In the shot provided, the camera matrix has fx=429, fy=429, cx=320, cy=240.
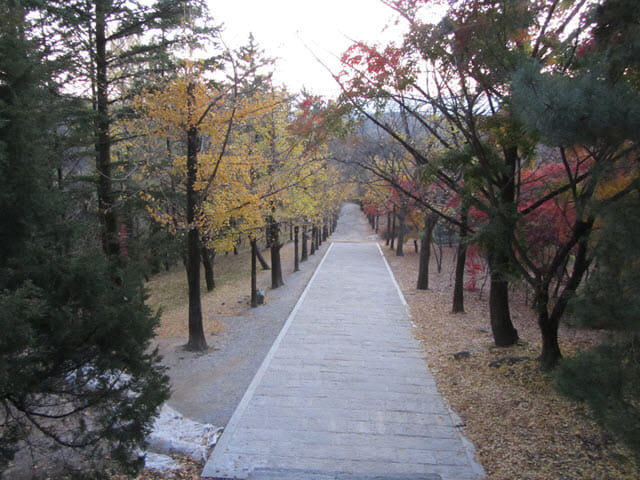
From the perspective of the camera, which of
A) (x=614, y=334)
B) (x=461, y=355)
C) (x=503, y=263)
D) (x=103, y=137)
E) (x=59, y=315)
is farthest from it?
(x=103, y=137)

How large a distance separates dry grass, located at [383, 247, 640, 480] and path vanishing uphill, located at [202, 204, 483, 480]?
291 mm

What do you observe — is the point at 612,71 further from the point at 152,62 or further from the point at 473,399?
the point at 152,62

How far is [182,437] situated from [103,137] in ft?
28.2

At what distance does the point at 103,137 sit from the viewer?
11.2 metres

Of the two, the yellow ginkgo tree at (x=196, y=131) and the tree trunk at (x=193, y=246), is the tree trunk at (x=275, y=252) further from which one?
the tree trunk at (x=193, y=246)

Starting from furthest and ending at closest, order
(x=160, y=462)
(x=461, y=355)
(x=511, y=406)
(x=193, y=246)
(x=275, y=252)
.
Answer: (x=275, y=252) < (x=193, y=246) < (x=461, y=355) < (x=511, y=406) < (x=160, y=462)

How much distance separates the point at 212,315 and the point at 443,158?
9.88 meters

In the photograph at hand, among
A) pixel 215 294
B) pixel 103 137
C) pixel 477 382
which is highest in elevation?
pixel 103 137

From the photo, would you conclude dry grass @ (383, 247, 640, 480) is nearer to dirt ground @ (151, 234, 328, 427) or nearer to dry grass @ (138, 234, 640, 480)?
dry grass @ (138, 234, 640, 480)

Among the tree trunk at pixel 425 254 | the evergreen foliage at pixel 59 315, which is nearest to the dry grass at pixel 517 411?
the evergreen foliage at pixel 59 315

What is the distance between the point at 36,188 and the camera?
13.4 ft

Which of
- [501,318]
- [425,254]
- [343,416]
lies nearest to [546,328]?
[501,318]

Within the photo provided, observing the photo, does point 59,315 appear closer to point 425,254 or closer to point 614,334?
point 614,334

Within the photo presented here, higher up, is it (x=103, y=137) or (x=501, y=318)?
(x=103, y=137)
